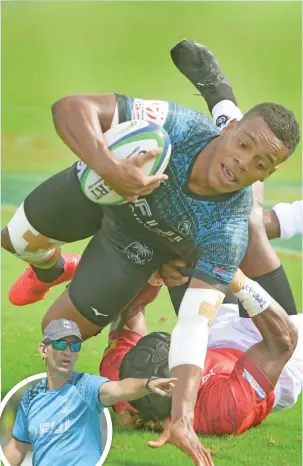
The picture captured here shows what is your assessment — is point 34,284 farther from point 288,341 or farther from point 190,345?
point 190,345

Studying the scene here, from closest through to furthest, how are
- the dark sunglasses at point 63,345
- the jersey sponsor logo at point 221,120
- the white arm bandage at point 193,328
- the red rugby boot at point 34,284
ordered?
the dark sunglasses at point 63,345, the white arm bandage at point 193,328, the jersey sponsor logo at point 221,120, the red rugby boot at point 34,284

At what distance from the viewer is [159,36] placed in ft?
36.8

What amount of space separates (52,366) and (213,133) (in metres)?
1.32

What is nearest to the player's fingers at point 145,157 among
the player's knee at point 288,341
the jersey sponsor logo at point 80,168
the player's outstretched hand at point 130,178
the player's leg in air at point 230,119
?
the player's outstretched hand at point 130,178

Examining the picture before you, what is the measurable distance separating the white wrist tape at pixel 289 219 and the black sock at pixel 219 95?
2.95 ft

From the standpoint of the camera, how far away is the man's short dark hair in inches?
151

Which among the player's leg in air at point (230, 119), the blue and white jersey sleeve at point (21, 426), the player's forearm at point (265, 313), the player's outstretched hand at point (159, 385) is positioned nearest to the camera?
the player's outstretched hand at point (159, 385)

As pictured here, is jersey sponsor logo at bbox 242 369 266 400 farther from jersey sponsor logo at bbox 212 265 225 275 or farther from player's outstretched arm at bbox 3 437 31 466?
player's outstretched arm at bbox 3 437 31 466

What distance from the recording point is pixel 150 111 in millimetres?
4000

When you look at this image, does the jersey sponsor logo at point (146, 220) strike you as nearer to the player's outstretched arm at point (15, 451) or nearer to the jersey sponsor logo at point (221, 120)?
the jersey sponsor logo at point (221, 120)

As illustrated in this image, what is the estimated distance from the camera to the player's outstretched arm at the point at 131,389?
3240 mm

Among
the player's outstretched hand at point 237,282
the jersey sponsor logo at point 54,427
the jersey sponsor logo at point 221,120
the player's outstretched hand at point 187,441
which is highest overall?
the jersey sponsor logo at point 221,120

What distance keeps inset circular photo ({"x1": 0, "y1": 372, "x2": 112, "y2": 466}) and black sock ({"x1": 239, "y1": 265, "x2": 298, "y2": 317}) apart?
175 cm

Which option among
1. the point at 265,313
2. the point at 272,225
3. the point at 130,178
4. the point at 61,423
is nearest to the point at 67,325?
the point at 61,423
